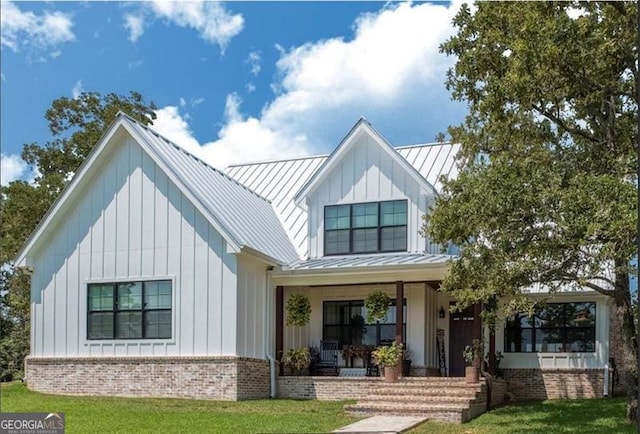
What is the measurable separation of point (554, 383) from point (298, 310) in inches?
267

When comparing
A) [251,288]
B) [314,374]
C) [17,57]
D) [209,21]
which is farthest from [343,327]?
[17,57]

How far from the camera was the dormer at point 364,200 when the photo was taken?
1900 centimetres

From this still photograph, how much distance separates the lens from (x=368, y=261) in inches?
715

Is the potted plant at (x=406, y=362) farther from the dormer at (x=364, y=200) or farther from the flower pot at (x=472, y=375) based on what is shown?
the dormer at (x=364, y=200)

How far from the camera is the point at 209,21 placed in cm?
1493

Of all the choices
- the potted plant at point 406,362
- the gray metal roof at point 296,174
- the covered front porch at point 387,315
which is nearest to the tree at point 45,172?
the gray metal roof at point 296,174

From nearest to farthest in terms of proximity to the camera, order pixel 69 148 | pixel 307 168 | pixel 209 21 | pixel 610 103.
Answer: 1. pixel 610 103
2. pixel 209 21
3. pixel 307 168
4. pixel 69 148

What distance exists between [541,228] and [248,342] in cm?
829

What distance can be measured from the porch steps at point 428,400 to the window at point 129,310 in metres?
5.33

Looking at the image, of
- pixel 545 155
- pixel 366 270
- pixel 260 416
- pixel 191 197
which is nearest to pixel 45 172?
pixel 191 197

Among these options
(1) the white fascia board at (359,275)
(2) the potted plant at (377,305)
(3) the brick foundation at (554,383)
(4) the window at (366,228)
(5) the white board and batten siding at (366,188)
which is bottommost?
(3) the brick foundation at (554,383)

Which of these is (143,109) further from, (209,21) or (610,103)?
(610,103)

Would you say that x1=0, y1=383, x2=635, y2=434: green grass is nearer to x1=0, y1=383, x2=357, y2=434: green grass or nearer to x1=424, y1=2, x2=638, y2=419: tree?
x1=0, y1=383, x2=357, y2=434: green grass

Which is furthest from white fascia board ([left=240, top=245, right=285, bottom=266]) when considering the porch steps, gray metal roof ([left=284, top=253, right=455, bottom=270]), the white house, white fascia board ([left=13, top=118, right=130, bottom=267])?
white fascia board ([left=13, top=118, right=130, bottom=267])
